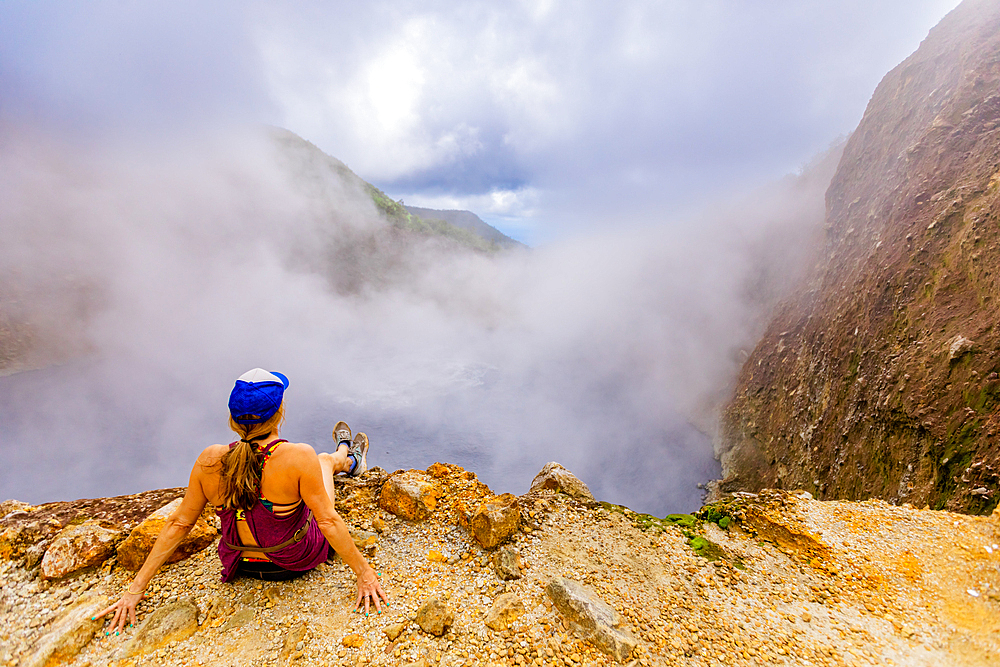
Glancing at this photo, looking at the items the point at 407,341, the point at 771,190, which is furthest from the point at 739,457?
the point at 771,190

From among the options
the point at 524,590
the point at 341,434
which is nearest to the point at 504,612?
the point at 524,590

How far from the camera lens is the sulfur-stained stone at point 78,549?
96.2 inches

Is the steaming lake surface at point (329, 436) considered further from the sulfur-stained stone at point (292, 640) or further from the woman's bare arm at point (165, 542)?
the sulfur-stained stone at point (292, 640)

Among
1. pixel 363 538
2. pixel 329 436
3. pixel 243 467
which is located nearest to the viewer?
pixel 243 467

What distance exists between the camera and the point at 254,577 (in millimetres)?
2520

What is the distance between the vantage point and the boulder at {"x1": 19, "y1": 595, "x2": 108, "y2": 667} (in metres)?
2.00

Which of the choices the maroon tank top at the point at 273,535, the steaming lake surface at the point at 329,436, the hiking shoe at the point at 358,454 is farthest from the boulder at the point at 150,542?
the steaming lake surface at the point at 329,436

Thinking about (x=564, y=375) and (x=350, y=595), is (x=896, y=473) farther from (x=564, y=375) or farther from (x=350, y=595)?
(x=564, y=375)

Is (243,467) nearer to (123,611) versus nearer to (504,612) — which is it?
(123,611)

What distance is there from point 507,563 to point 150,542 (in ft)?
8.24

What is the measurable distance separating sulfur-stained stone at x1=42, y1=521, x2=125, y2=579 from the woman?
0.60m

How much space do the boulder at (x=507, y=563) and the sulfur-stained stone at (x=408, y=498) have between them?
74 cm

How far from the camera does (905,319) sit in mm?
8031

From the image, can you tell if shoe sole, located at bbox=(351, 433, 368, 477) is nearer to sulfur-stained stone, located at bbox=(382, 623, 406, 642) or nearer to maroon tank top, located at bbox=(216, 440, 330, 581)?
maroon tank top, located at bbox=(216, 440, 330, 581)
